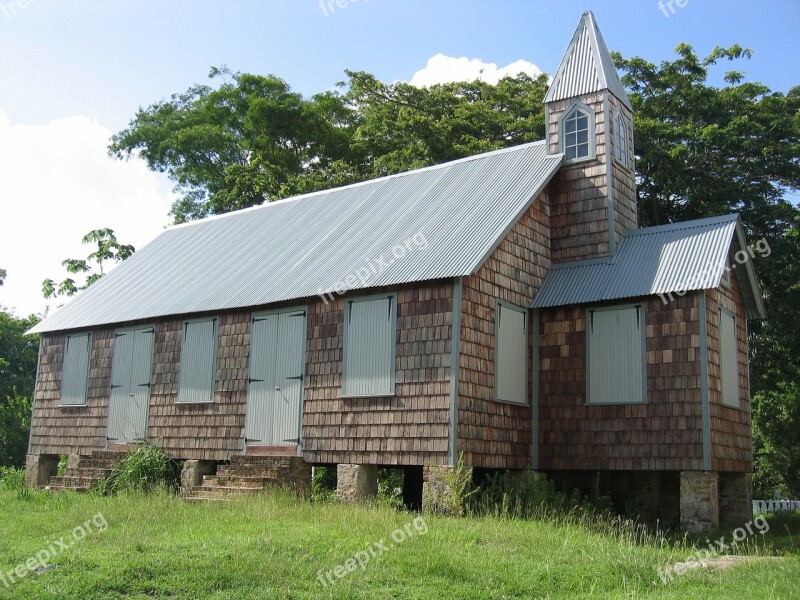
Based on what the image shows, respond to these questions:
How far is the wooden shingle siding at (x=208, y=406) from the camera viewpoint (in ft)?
69.0

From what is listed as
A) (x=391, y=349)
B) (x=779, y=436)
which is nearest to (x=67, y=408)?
(x=391, y=349)

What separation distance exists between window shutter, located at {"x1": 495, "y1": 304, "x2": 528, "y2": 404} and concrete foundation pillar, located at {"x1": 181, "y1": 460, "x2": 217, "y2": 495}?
286 inches

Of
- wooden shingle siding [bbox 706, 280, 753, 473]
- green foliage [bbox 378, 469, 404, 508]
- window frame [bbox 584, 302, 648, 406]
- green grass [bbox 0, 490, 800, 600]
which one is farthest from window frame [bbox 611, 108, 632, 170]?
green foliage [bbox 378, 469, 404, 508]

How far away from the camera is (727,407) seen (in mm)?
19031

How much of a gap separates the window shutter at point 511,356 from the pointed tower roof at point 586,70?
5752 mm

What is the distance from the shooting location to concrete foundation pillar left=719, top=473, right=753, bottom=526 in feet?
65.9

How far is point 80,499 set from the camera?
20062mm

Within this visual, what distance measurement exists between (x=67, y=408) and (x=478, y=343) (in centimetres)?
1247

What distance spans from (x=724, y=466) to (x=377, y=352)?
723 centimetres

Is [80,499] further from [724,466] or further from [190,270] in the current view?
[724,466]

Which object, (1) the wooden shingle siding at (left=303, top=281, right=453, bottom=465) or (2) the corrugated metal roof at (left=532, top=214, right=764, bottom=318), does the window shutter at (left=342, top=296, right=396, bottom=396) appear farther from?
(2) the corrugated metal roof at (left=532, top=214, right=764, bottom=318)

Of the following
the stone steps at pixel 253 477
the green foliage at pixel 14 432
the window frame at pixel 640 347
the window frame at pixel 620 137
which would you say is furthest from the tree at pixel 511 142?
the stone steps at pixel 253 477

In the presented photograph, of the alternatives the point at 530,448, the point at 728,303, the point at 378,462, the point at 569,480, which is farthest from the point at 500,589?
the point at 728,303

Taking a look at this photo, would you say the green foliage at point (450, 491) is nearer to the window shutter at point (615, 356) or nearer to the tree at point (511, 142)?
the window shutter at point (615, 356)
